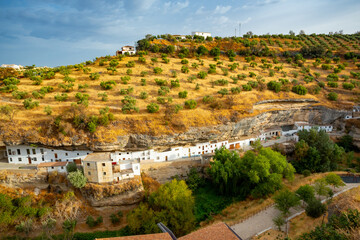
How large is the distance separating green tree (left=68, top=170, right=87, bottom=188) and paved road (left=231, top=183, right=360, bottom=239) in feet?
58.3

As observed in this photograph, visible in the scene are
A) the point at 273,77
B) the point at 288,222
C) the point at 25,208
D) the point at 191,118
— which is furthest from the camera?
the point at 273,77

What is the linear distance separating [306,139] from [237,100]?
42.3 ft

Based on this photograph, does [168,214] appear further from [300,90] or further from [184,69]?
[300,90]

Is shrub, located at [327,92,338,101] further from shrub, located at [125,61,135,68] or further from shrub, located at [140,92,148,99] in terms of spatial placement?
shrub, located at [125,61,135,68]

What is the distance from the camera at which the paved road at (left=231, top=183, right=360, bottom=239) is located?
1853 centimetres

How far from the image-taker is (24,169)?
992 inches

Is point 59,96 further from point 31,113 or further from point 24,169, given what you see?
point 24,169

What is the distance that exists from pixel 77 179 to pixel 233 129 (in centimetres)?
2393

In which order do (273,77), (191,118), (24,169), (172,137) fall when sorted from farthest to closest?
(273,77) → (191,118) → (172,137) → (24,169)

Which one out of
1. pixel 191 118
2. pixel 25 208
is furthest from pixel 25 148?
pixel 191 118

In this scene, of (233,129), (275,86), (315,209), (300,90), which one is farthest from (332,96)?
(315,209)

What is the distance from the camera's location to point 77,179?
23406mm

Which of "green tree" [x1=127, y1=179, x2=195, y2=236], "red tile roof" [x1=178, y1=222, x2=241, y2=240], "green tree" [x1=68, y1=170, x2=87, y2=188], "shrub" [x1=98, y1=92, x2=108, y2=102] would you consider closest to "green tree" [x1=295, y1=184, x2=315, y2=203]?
"red tile roof" [x1=178, y1=222, x2=241, y2=240]

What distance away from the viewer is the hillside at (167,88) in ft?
89.7
